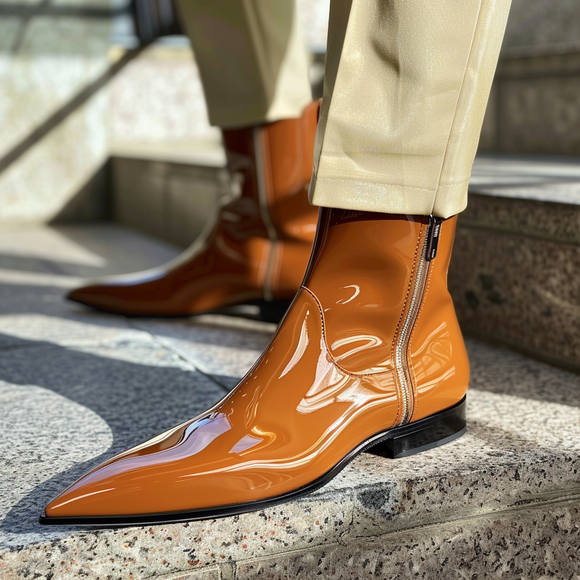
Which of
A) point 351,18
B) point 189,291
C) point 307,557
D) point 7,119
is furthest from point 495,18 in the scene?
point 7,119

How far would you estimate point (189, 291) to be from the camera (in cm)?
132

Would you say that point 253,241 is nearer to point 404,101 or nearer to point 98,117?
point 404,101

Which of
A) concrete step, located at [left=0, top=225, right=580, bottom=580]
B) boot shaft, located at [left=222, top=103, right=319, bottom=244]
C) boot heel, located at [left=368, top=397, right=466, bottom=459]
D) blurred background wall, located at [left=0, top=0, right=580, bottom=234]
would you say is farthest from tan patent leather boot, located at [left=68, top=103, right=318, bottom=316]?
blurred background wall, located at [left=0, top=0, right=580, bottom=234]

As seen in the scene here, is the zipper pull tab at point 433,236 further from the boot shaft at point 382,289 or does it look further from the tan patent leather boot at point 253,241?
the tan patent leather boot at point 253,241

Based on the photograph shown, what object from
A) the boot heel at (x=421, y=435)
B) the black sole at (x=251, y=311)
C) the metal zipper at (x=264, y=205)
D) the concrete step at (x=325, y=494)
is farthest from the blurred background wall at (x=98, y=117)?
the boot heel at (x=421, y=435)

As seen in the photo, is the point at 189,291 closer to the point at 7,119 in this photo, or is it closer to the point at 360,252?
the point at 360,252

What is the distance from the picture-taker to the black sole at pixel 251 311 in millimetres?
1258

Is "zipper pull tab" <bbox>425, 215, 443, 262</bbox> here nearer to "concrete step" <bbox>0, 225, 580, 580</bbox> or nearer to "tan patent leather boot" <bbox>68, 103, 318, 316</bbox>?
"concrete step" <bbox>0, 225, 580, 580</bbox>

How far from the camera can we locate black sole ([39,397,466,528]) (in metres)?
0.60

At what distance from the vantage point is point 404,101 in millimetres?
623

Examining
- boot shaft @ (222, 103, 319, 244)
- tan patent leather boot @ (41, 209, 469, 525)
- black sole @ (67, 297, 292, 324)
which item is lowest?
black sole @ (67, 297, 292, 324)

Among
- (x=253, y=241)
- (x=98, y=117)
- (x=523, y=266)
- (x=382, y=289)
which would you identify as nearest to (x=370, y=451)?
(x=382, y=289)

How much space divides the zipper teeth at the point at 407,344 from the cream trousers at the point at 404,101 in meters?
0.08

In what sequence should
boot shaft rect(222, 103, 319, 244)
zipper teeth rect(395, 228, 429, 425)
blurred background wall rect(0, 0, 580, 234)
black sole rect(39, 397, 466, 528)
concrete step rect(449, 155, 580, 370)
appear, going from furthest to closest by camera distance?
1. blurred background wall rect(0, 0, 580, 234)
2. boot shaft rect(222, 103, 319, 244)
3. concrete step rect(449, 155, 580, 370)
4. zipper teeth rect(395, 228, 429, 425)
5. black sole rect(39, 397, 466, 528)
